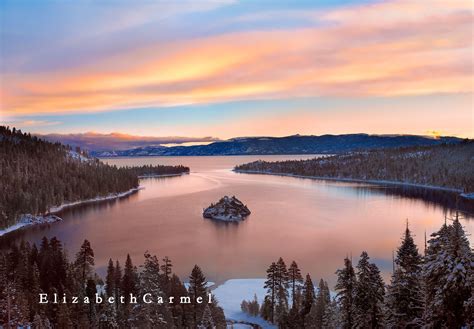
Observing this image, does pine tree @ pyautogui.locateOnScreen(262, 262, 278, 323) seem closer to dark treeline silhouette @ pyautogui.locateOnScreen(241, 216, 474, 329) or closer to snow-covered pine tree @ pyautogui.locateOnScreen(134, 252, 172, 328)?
dark treeline silhouette @ pyautogui.locateOnScreen(241, 216, 474, 329)

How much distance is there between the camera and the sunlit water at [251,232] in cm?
7712

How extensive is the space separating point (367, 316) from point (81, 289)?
35604mm

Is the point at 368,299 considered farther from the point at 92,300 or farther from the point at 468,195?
the point at 468,195

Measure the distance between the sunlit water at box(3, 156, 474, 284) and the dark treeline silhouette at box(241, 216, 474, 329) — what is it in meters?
25.3

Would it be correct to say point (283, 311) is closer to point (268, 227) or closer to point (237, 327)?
point (237, 327)

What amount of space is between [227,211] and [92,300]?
86.1 meters

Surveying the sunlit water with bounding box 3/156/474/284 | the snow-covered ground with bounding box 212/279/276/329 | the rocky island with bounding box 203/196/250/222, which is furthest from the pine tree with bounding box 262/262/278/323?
the rocky island with bounding box 203/196/250/222

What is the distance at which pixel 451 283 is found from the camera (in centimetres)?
1625

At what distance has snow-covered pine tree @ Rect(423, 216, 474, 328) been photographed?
52.9 ft

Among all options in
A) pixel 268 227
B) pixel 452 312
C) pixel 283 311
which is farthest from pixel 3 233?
pixel 452 312

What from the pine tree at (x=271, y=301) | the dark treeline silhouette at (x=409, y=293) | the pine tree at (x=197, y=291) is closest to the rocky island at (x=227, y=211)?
the pine tree at (x=271, y=301)

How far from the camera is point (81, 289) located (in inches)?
1831

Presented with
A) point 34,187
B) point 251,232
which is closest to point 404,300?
point 251,232

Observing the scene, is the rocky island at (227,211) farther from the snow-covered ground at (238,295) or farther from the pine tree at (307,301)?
the pine tree at (307,301)
